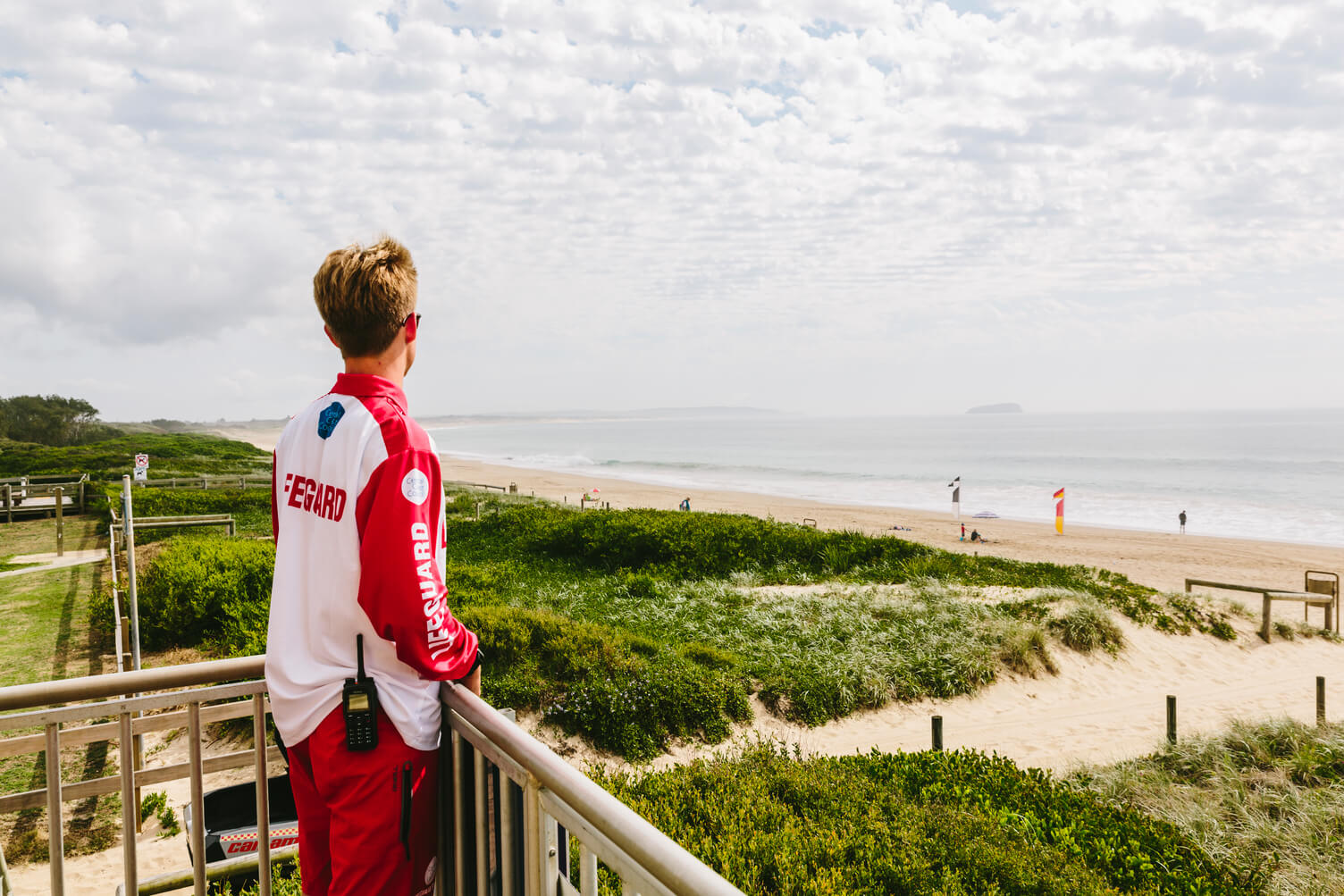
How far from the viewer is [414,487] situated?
67.4 inches

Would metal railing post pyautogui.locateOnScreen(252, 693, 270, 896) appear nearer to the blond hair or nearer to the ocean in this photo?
the blond hair

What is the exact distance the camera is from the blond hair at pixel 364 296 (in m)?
1.86

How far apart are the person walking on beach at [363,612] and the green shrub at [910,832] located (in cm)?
284

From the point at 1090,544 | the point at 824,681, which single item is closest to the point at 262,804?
the point at 824,681

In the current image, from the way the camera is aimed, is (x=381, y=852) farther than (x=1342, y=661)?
No

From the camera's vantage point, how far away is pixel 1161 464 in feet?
221

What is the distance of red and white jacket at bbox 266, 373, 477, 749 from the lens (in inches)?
66.5

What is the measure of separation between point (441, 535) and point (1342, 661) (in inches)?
637

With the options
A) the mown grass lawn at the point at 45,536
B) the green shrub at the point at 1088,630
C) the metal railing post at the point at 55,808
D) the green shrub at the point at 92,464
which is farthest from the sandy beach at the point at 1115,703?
the green shrub at the point at 92,464

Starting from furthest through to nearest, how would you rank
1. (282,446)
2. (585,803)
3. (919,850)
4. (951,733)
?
(951,733) → (919,850) → (282,446) → (585,803)

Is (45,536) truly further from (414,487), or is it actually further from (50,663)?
(414,487)

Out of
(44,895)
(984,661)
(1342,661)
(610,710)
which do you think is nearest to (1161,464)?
(1342,661)

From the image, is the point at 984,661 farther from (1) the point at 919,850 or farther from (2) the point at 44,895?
(2) the point at 44,895

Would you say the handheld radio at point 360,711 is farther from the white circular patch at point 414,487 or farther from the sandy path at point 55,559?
the sandy path at point 55,559
